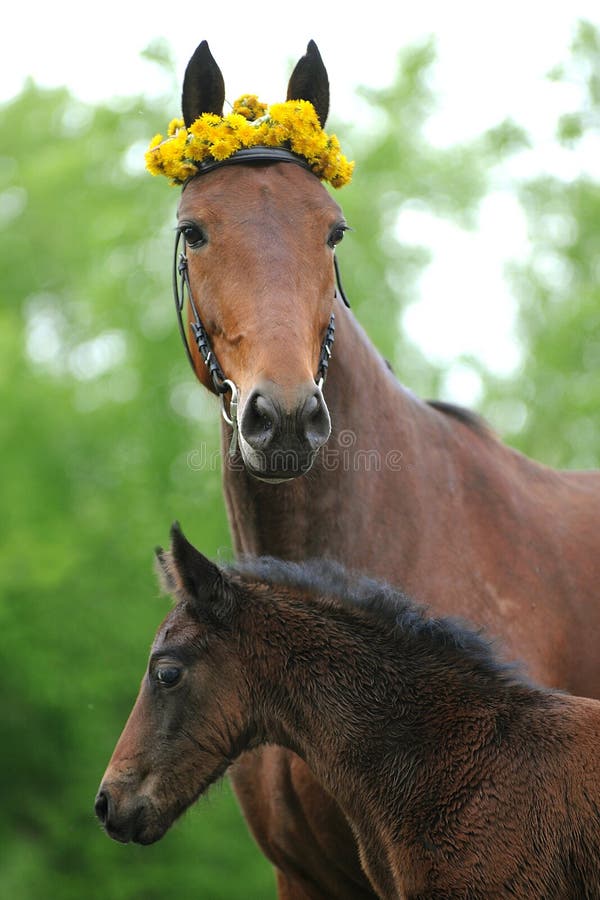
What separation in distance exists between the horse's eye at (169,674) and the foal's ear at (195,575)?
26 cm

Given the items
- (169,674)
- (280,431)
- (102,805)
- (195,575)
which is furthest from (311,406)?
(102,805)

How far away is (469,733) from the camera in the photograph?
445 cm

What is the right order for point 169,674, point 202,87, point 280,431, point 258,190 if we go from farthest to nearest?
point 202,87
point 258,190
point 169,674
point 280,431

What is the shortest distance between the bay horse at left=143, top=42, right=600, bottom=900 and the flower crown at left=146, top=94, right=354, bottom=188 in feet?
0.25

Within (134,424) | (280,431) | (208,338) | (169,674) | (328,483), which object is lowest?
(134,424)

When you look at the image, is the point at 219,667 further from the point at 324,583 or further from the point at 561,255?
the point at 561,255

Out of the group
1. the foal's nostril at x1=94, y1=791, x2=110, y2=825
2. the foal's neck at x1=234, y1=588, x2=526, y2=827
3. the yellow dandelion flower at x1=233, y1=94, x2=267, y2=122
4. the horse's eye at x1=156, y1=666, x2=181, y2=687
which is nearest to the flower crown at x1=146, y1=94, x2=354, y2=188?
the yellow dandelion flower at x1=233, y1=94, x2=267, y2=122

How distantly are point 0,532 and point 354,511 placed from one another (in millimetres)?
12650

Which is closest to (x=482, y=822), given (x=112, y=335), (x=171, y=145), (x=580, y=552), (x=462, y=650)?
(x=462, y=650)

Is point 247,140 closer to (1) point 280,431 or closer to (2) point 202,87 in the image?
(2) point 202,87

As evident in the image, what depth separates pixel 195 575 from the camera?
4.63m

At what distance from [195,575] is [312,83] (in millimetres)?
2327

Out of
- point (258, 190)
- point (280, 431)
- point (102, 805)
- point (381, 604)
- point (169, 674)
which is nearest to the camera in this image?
point (280, 431)

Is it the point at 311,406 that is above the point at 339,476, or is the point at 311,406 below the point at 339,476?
above
